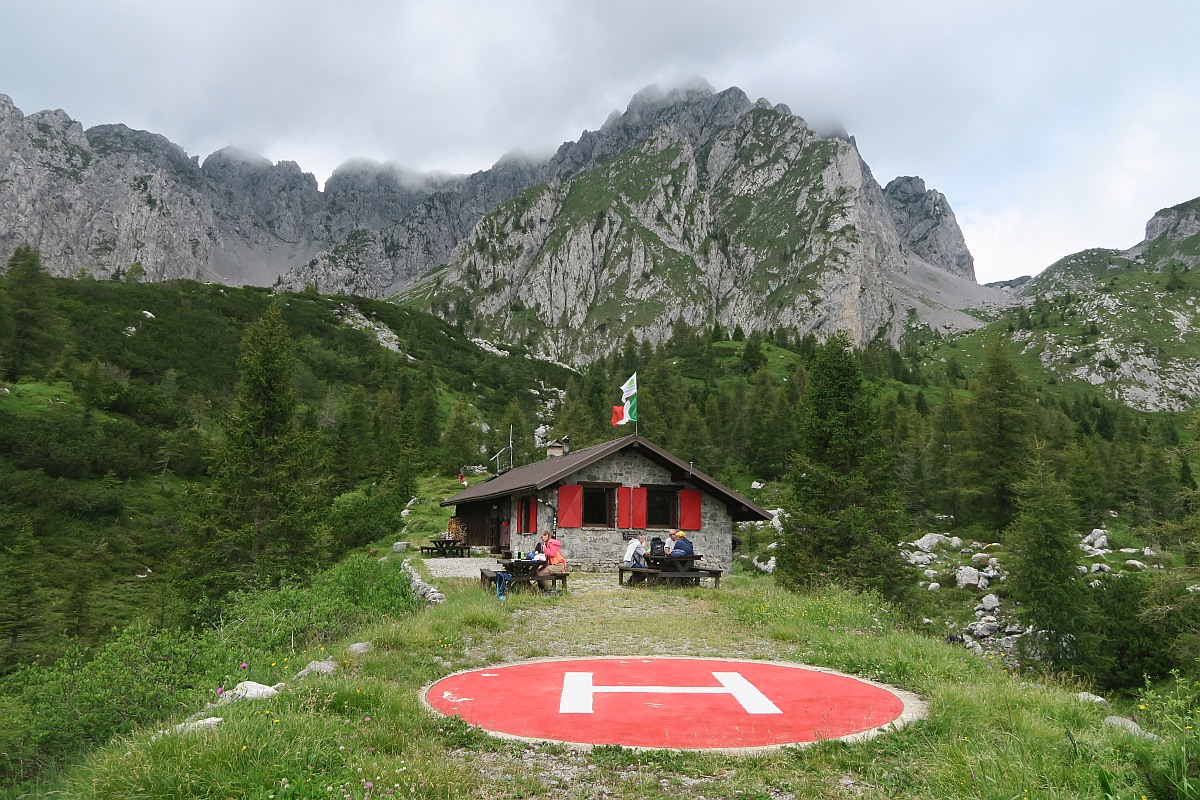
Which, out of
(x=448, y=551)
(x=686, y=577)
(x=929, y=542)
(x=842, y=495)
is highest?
(x=842, y=495)

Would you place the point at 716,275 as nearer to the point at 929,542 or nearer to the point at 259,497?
the point at 929,542

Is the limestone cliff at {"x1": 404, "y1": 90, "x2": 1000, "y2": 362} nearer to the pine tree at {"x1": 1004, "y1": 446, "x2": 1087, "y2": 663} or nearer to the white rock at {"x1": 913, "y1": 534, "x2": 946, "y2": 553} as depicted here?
the white rock at {"x1": 913, "y1": 534, "x2": 946, "y2": 553}

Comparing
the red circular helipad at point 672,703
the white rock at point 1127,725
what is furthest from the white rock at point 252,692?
the white rock at point 1127,725

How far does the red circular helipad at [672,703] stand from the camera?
5785 mm

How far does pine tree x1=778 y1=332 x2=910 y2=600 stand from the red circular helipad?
17082 mm

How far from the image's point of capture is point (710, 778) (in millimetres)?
4805

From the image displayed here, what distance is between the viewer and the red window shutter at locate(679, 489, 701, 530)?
84.9 feet

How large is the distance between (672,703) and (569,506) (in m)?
18.2

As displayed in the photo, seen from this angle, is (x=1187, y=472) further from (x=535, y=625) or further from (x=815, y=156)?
(x=815, y=156)

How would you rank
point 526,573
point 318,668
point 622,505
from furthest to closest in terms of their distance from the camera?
point 622,505 → point 526,573 → point 318,668

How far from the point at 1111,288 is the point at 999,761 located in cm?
20720

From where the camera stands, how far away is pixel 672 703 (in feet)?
22.4

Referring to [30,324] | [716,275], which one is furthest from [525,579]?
[716,275]

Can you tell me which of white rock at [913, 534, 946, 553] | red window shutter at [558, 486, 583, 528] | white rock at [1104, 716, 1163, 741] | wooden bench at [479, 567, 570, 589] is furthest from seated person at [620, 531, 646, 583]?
white rock at [913, 534, 946, 553]
